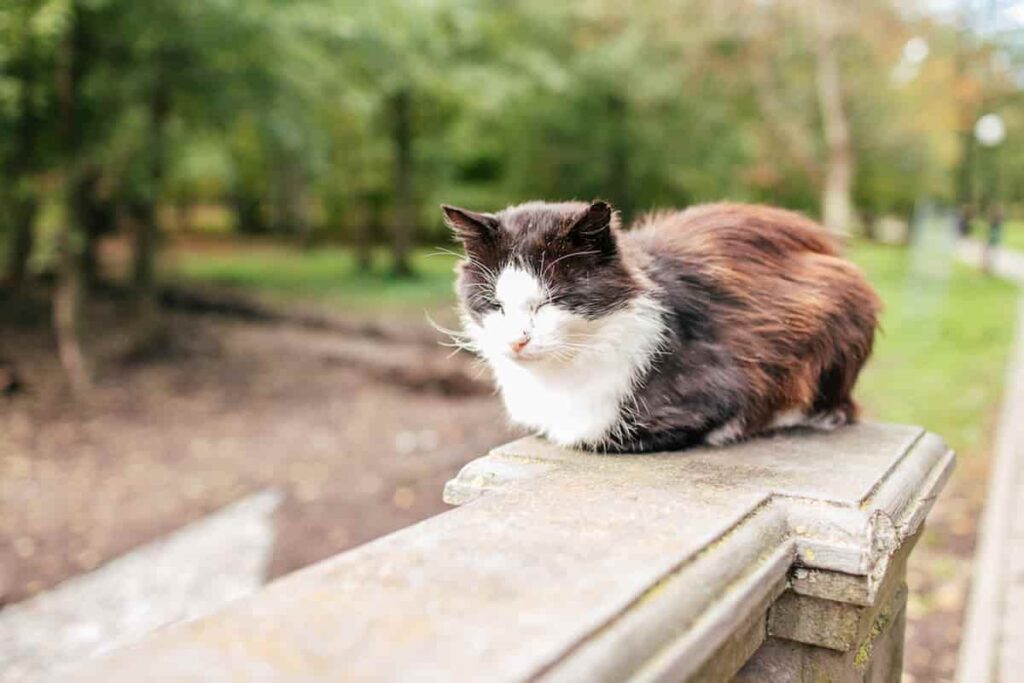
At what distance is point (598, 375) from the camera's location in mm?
2283

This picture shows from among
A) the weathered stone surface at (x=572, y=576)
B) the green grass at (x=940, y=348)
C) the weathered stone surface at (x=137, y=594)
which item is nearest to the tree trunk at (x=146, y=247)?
the weathered stone surface at (x=137, y=594)

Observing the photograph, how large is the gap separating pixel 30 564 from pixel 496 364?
4794 mm

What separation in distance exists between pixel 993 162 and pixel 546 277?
802 centimetres

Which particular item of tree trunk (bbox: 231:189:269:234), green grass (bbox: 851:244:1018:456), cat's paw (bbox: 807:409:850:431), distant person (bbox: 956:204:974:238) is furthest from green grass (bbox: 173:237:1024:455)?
tree trunk (bbox: 231:189:269:234)

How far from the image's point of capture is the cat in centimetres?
217

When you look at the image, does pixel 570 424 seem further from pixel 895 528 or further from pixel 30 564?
pixel 30 564

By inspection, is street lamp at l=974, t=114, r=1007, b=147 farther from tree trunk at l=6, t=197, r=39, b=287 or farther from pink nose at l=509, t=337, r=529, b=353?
tree trunk at l=6, t=197, r=39, b=287

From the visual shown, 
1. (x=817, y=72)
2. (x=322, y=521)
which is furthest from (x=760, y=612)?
(x=817, y=72)

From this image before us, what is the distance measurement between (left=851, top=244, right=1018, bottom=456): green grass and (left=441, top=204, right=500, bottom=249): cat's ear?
3277 millimetres

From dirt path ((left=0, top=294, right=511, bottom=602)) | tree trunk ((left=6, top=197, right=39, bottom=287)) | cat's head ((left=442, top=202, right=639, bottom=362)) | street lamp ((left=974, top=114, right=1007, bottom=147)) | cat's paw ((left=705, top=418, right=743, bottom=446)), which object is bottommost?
dirt path ((left=0, top=294, right=511, bottom=602))

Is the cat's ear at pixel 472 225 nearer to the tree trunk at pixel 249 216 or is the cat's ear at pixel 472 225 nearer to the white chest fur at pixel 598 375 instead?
the white chest fur at pixel 598 375

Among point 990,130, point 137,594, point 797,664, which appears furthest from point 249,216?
point 797,664

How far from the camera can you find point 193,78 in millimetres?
9516

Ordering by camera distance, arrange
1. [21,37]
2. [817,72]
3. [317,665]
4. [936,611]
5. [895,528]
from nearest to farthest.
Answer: [317,665], [895,528], [936,611], [21,37], [817,72]
